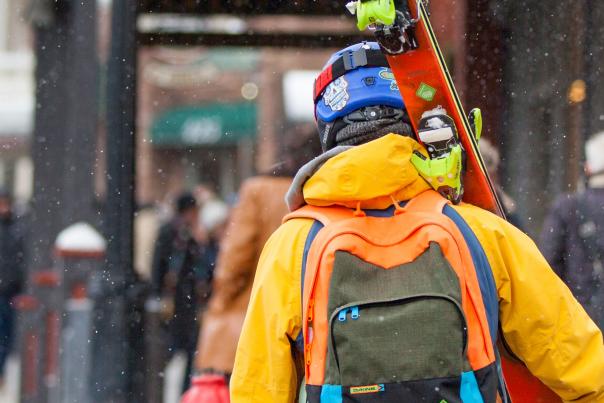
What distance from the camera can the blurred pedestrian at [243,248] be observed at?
17.1ft

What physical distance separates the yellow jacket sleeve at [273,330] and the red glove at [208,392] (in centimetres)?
152

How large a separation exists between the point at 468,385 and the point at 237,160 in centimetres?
2479

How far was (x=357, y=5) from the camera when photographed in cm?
253

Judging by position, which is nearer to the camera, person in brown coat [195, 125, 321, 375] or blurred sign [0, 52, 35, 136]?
person in brown coat [195, 125, 321, 375]

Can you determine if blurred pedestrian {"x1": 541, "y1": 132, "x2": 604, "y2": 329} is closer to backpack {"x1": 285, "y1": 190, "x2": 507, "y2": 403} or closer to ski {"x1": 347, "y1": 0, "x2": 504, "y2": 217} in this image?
ski {"x1": 347, "y1": 0, "x2": 504, "y2": 217}

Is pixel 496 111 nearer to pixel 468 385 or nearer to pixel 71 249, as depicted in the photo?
pixel 71 249

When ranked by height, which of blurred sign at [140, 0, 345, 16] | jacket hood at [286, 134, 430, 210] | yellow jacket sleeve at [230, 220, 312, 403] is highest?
blurred sign at [140, 0, 345, 16]

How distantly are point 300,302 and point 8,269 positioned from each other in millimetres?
9448

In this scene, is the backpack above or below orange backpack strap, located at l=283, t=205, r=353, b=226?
below

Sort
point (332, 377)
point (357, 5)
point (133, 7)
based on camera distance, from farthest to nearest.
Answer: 1. point (133, 7)
2. point (357, 5)
3. point (332, 377)

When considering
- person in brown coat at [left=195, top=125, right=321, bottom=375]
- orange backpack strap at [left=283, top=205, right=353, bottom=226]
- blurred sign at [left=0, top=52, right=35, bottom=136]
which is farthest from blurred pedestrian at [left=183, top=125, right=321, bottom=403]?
blurred sign at [left=0, top=52, right=35, bottom=136]

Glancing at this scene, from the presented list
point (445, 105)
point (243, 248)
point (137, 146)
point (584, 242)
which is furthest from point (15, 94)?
point (445, 105)

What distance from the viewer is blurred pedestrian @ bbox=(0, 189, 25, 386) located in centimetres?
1131

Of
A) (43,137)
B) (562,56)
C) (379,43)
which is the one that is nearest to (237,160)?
(43,137)
